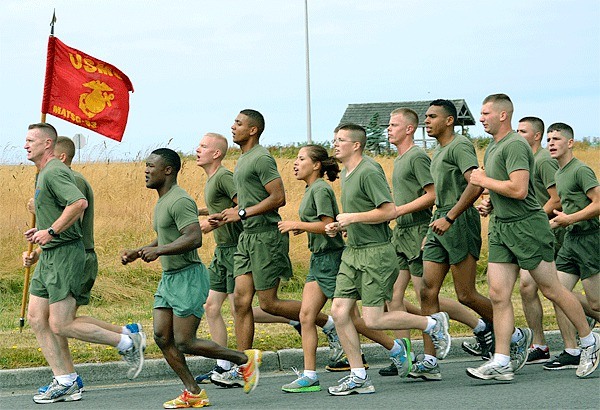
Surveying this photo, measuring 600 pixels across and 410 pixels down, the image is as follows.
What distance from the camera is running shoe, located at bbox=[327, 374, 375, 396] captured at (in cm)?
859

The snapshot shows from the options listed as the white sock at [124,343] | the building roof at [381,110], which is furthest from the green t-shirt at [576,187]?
the building roof at [381,110]

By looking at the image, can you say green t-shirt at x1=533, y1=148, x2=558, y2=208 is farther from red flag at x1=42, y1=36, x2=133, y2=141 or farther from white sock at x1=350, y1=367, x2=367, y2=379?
red flag at x1=42, y1=36, x2=133, y2=141

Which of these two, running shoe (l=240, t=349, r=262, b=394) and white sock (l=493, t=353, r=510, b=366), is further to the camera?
white sock (l=493, t=353, r=510, b=366)

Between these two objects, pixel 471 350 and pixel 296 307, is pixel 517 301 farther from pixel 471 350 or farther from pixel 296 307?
pixel 296 307

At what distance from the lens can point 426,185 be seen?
9703 millimetres

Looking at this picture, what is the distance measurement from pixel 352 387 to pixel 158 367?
2.06 meters

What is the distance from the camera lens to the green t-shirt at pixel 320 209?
934 centimetres

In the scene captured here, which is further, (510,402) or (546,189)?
(546,189)

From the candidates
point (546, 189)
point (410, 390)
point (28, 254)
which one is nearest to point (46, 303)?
point (28, 254)

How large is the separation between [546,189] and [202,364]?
3.52 m

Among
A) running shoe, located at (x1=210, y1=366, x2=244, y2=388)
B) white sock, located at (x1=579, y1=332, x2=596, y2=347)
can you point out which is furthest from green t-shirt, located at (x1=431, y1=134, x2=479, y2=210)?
running shoe, located at (x1=210, y1=366, x2=244, y2=388)

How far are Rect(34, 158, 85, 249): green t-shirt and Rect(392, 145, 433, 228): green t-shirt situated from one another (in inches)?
109

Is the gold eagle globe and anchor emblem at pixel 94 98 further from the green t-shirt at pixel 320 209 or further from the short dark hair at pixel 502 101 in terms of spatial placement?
the short dark hair at pixel 502 101

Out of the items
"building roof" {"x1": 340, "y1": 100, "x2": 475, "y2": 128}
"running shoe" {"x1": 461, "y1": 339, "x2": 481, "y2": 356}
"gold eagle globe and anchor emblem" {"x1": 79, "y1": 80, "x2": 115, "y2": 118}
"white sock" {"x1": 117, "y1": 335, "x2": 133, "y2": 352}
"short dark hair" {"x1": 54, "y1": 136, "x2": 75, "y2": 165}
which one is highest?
"building roof" {"x1": 340, "y1": 100, "x2": 475, "y2": 128}
